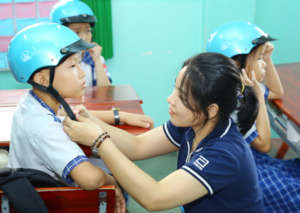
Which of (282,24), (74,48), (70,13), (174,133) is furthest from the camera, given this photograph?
(282,24)

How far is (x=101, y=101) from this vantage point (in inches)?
92.3

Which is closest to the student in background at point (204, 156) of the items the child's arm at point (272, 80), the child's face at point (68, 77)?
the child's face at point (68, 77)

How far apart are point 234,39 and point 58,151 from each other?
131cm

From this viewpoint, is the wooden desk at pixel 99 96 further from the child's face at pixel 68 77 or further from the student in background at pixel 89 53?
the child's face at pixel 68 77

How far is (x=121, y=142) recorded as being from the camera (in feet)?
5.49

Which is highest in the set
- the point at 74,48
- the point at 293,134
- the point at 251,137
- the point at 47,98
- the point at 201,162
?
the point at 74,48

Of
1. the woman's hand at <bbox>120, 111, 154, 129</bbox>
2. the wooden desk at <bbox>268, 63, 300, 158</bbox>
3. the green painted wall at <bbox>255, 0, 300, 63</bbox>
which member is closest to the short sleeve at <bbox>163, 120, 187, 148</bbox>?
the woman's hand at <bbox>120, 111, 154, 129</bbox>

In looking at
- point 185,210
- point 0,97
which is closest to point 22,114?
point 185,210

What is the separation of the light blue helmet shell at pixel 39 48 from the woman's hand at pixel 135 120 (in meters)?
0.58

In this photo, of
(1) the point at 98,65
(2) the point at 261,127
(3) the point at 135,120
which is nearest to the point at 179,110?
(3) the point at 135,120

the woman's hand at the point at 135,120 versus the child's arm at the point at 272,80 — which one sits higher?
the child's arm at the point at 272,80

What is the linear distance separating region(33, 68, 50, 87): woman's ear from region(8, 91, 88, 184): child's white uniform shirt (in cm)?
7

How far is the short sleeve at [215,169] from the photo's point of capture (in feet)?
3.91

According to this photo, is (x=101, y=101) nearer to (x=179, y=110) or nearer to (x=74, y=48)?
(x=74, y=48)
